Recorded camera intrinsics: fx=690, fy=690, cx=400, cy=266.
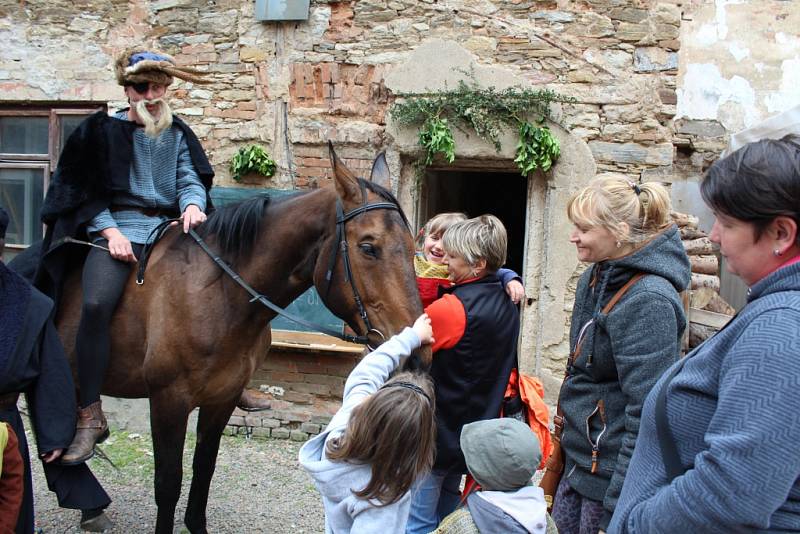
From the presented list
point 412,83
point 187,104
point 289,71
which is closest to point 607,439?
point 412,83

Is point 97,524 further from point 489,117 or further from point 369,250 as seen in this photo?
point 489,117

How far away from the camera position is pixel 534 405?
3.03 meters

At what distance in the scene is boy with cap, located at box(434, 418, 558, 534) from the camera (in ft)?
6.22

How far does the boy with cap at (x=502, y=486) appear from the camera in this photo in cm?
190

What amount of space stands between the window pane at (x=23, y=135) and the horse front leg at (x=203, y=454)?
4.13 m

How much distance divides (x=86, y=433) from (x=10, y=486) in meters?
1.06

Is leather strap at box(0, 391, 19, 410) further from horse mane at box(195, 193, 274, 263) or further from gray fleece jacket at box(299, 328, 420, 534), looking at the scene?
gray fleece jacket at box(299, 328, 420, 534)

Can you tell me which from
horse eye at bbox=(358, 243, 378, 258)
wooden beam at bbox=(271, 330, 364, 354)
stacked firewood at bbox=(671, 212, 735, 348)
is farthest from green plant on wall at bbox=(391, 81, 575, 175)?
horse eye at bbox=(358, 243, 378, 258)

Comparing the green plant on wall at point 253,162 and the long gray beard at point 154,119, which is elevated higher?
the long gray beard at point 154,119

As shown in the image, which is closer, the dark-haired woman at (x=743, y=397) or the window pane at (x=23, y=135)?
the dark-haired woman at (x=743, y=397)

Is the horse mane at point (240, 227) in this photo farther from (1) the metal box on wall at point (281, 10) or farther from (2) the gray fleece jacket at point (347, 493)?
(1) the metal box on wall at point (281, 10)

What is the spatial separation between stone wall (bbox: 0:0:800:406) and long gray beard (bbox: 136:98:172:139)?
7.05 ft

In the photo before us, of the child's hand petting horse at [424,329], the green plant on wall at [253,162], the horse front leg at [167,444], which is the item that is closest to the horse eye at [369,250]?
the child's hand petting horse at [424,329]

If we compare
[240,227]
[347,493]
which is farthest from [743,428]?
[240,227]
